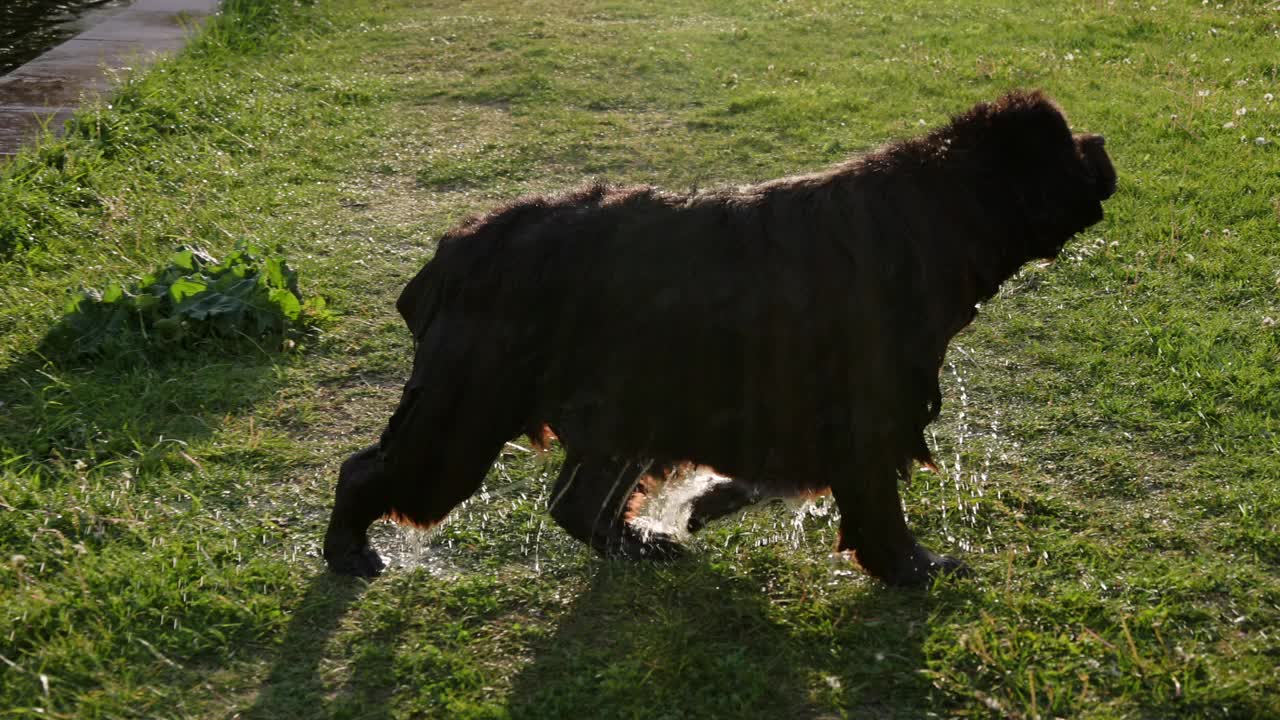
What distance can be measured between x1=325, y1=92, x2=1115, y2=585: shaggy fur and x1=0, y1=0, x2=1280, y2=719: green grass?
42cm

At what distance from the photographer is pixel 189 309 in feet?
16.9

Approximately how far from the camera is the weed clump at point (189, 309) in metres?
5.11

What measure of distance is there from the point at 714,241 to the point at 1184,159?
4859 mm

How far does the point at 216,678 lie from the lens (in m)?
3.30

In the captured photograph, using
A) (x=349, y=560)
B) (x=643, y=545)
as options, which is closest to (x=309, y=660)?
(x=349, y=560)

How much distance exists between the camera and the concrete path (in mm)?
7996

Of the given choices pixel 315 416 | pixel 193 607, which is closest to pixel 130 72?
pixel 315 416

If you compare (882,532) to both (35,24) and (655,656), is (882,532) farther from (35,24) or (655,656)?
(35,24)

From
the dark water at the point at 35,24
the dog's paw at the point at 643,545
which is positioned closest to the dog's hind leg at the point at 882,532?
the dog's paw at the point at 643,545

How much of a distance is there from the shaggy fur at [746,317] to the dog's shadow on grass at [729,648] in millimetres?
220

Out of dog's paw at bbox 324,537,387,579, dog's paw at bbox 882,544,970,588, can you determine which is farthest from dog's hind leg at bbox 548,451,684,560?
dog's paw at bbox 882,544,970,588

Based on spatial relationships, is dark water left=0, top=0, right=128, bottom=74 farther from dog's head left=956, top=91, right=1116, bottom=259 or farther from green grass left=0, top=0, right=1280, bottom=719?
dog's head left=956, top=91, right=1116, bottom=259

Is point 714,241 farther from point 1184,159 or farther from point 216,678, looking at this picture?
point 1184,159

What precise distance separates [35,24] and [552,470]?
9325mm
